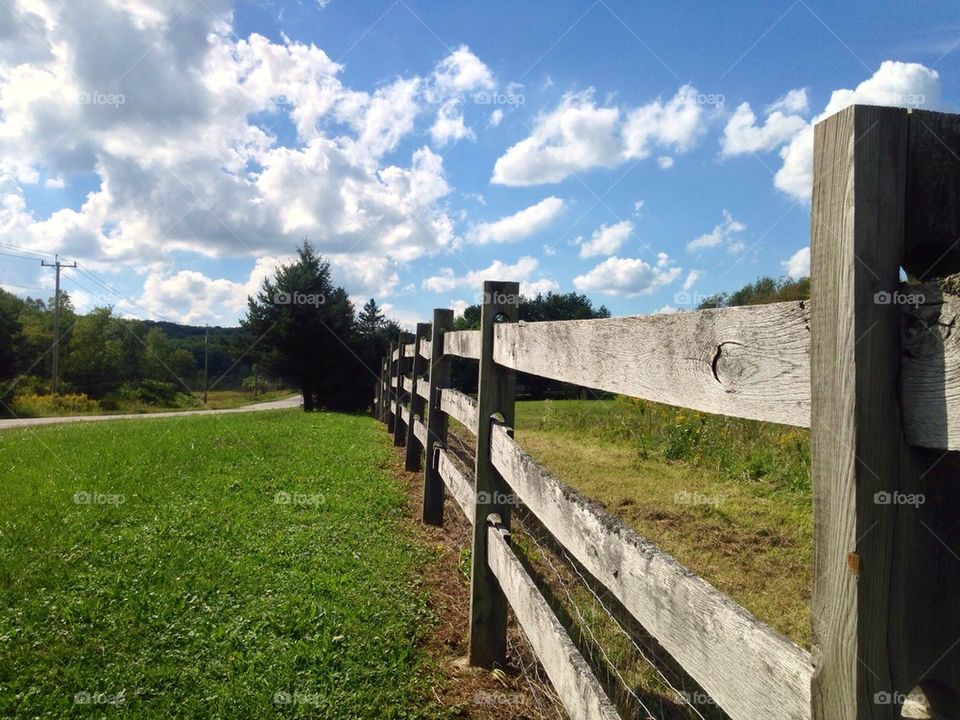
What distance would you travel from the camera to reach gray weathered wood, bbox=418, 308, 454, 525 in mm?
5613

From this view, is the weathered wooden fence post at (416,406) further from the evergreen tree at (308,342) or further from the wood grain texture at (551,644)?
the evergreen tree at (308,342)

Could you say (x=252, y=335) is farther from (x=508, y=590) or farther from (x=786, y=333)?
(x=786, y=333)

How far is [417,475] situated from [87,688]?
5.04 meters

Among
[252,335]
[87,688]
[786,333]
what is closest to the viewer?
[786,333]

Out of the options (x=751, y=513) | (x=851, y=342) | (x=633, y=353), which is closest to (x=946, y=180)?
(x=851, y=342)

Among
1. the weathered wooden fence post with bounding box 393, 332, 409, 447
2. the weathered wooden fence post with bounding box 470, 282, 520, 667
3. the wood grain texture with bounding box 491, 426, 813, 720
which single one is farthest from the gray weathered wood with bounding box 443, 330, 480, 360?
the weathered wooden fence post with bounding box 393, 332, 409, 447

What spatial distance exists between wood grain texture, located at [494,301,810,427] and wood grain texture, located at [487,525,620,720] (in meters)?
0.87

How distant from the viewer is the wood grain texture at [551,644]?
191 cm

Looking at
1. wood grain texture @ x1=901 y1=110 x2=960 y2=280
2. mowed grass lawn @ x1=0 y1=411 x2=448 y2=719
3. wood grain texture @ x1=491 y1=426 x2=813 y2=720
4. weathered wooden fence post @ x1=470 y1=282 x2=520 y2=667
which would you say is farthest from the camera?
weathered wooden fence post @ x1=470 y1=282 x2=520 y2=667

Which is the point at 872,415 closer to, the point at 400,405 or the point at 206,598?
the point at 206,598

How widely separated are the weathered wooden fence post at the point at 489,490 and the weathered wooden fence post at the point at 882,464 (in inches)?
94.8

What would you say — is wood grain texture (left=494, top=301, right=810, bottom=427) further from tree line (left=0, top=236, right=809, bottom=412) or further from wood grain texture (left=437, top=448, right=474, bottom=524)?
tree line (left=0, top=236, right=809, bottom=412)

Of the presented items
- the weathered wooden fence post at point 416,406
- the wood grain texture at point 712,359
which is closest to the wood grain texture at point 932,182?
the wood grain texture at point 712,359

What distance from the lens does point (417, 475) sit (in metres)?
7.80
